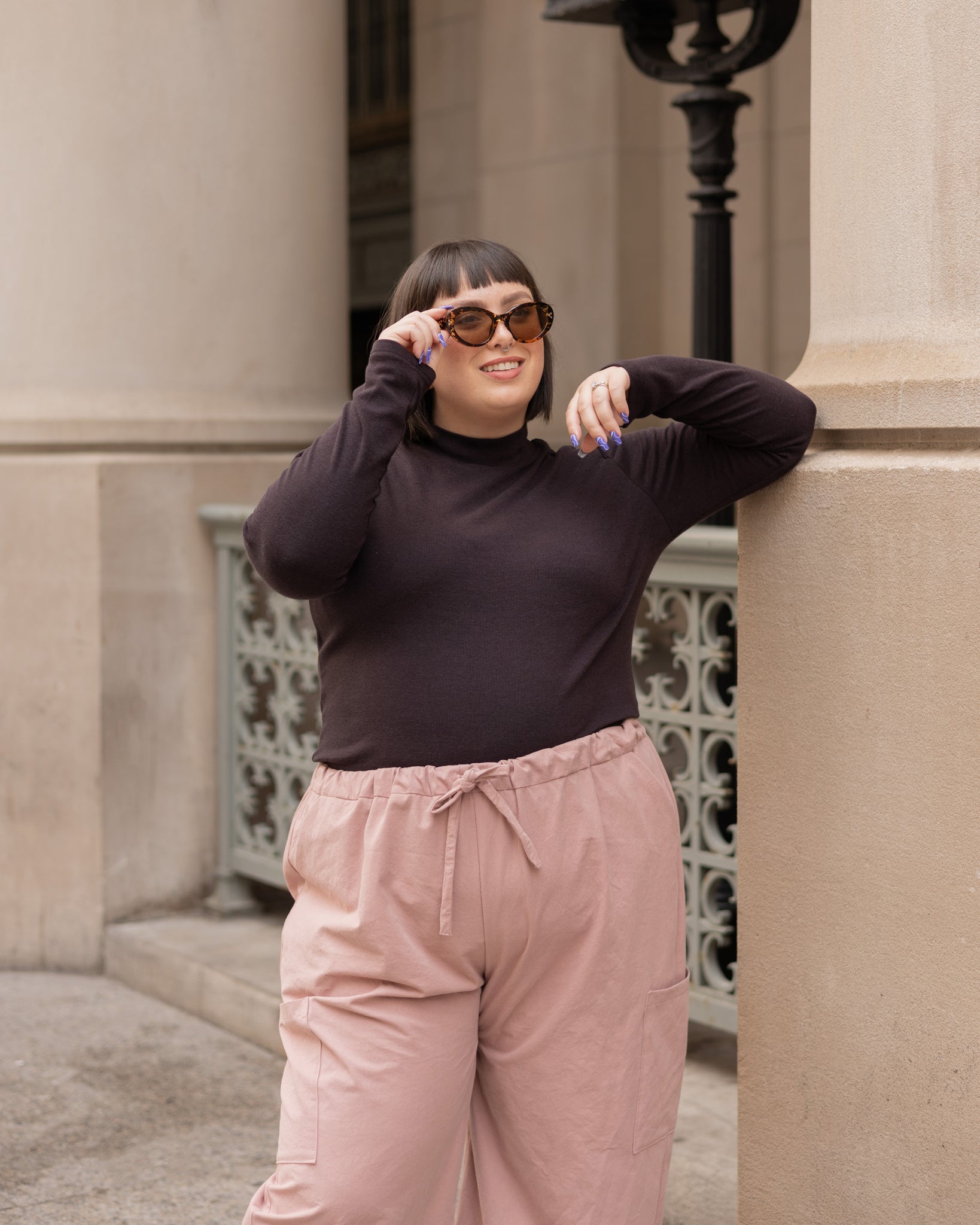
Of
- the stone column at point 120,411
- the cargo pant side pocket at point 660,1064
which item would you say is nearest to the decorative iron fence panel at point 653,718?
the stone column at point 120,411

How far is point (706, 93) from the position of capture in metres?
5.00

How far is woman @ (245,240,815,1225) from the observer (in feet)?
8.16

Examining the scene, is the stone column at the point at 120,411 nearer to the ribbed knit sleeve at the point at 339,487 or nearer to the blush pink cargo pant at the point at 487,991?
the blush pink cargo pant at the point at 487,991

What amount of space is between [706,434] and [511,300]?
444 millimetres

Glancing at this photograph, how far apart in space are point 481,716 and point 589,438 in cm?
48

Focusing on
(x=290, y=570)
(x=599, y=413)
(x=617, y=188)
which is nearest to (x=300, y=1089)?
(x=290, y=570)

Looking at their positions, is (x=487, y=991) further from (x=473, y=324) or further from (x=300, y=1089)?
(x=473, y=324)

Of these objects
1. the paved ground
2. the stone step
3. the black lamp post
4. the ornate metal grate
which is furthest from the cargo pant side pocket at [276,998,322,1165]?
the black lamp post

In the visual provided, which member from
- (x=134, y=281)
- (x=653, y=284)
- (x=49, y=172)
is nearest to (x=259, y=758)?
(x=134, y=281)

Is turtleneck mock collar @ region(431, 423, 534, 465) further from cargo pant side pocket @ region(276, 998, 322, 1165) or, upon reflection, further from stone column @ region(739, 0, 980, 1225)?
cargo pant side pocket @ region(276, 998, 322, 1165)

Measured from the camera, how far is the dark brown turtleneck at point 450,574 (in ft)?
8.09

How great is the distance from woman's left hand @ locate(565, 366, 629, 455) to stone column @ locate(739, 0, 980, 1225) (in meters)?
0.43

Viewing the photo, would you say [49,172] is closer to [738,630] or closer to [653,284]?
[738,630]

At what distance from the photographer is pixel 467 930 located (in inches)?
98.4
